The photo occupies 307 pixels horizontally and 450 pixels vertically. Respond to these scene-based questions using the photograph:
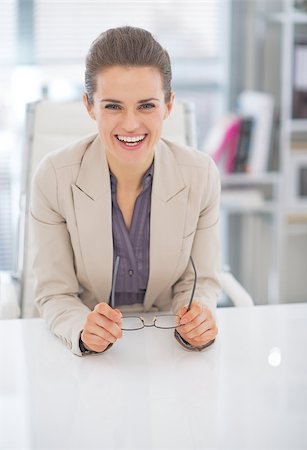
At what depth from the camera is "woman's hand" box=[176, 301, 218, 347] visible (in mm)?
1335

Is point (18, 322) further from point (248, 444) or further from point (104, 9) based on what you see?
point (104, 9)

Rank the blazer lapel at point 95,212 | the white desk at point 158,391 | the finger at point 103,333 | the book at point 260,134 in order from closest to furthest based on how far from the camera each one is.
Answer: the white desk at point 158,391 < the finger at point 103,333 < the blazer lapel at point 95,212 < the book at point 260,134

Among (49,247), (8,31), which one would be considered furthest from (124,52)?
(8,31)

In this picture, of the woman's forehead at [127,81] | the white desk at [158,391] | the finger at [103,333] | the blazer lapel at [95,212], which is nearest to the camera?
the white desk at [158,391]

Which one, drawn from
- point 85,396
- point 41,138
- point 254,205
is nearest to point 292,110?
point 254,205

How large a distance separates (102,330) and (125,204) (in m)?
0.39

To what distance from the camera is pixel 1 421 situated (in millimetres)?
1083

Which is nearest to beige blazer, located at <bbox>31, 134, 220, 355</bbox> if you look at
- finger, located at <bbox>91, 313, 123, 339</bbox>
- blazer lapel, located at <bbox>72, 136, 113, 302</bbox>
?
blazer lapel, located at <bbox>72, 136, 113, 302</bbox>

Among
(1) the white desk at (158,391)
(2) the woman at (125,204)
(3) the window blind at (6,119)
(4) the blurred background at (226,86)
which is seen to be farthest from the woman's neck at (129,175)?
(3) the window blind at (6,119)

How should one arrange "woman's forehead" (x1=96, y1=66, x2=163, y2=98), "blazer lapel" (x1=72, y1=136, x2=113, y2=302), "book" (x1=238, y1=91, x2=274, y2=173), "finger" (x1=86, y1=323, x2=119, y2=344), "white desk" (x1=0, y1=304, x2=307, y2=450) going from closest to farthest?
"white desk" (x1=0, y1=304, x2=307, y2=450), "finger" (x1=86, y1=323, x2=119, y2=344), "woman's forehead" (x1=96, y1=66, x2=163, y2=98), "blazer lapel" (x1=72, y1=136, x2=113, y2=302), "book" (x1=238, y1=91, x2=274, y2=173)

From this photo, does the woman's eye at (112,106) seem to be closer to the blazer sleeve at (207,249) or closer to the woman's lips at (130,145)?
the woman's lips at (130,145)

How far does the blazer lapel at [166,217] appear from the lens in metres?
1.58

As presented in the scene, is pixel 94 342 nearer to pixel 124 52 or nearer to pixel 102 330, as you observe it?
pixel 102 330

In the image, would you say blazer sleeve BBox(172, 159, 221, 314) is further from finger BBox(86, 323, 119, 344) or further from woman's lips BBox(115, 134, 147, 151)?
finger BBox(86, 323, 119, 344)
